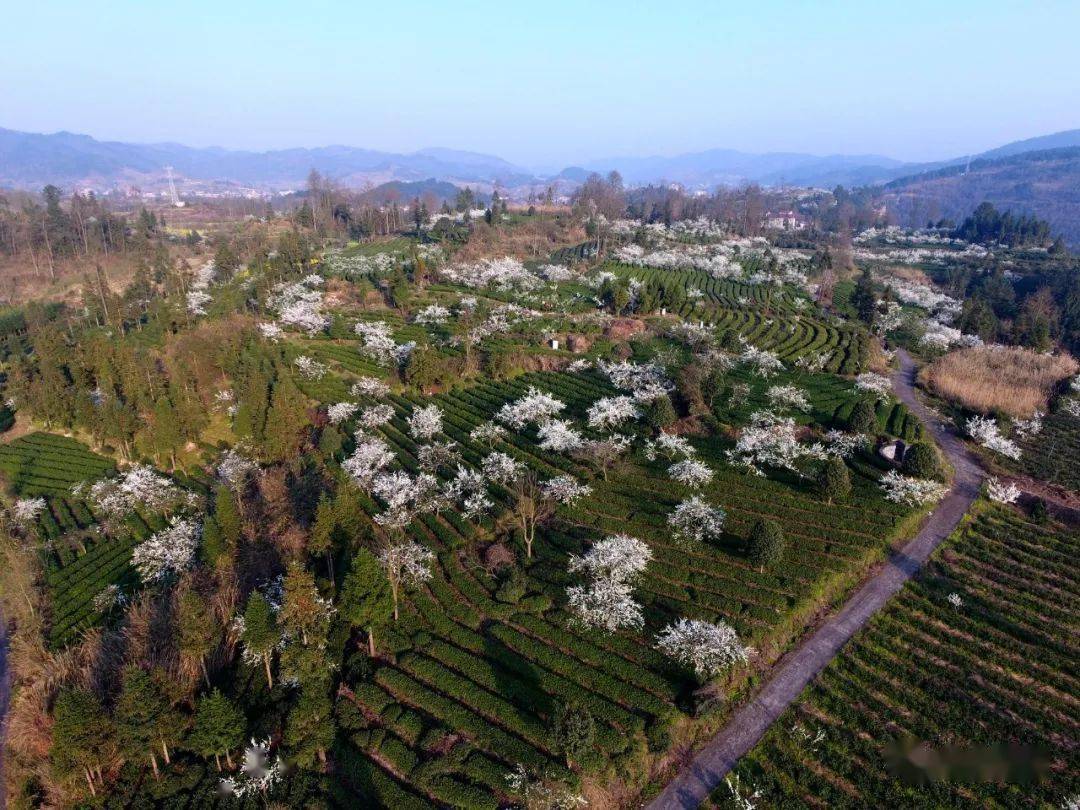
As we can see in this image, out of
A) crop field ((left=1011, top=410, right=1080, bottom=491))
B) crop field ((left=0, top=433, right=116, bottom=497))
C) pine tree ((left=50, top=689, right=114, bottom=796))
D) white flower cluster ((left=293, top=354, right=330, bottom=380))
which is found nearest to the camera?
pine tree ((left=50, top=689, right=114, bottom=796))

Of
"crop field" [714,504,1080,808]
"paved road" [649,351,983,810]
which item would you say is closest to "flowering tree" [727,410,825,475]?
"paved road" [649,351,983,810]

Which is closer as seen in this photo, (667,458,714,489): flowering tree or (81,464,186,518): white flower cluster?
(667,458,714,489): flowering tree

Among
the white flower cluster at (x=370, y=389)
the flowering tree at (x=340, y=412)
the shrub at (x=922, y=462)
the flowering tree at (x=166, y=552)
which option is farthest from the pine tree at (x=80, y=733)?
the shrub at (x=922, y=462)

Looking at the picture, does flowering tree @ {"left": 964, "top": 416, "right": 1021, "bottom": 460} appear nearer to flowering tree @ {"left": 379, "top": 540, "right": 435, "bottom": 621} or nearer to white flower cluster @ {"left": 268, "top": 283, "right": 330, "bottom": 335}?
flowering tree @ {"left": 379, "top": 540, "right": 435, "bottom": 621}

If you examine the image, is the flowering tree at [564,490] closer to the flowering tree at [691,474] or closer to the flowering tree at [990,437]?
the flowering tree at [691,474]

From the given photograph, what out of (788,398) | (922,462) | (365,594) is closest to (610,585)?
(365,594)

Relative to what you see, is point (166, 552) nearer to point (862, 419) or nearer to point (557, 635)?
point (557, 635)
